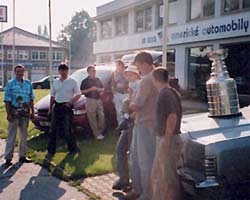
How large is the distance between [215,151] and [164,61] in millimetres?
4406

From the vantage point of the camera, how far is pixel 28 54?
65.9 m

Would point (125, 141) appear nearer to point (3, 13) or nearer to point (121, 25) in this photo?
point (3, 13)

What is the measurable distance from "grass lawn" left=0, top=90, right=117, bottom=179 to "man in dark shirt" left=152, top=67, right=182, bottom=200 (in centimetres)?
250

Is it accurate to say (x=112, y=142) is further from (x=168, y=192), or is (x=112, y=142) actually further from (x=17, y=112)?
(x=168, y=192)

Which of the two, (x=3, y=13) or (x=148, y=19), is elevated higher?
(x=148, y=19)

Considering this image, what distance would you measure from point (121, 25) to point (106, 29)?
3372 mm

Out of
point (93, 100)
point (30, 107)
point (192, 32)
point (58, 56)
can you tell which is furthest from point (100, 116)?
point (58, 56)

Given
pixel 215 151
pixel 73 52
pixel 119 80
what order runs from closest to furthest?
1. pixel 215 151
2. pixel 119 80
3. pixel 73 52

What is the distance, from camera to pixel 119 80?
930 centimetres

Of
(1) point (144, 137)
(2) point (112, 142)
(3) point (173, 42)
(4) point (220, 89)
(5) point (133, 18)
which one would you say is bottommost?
(2) point (112, 142)

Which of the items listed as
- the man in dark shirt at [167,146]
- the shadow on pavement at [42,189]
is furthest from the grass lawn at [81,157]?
the man in dark shirt at [167,146]

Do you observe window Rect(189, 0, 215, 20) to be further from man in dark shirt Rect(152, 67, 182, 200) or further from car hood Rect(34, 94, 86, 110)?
man in dark shirt Rect(152, 67, 182, 200)

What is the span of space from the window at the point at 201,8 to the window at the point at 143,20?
18.5 ft

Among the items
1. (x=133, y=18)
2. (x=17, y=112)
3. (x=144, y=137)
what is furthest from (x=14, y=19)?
(x=144, y=137)
